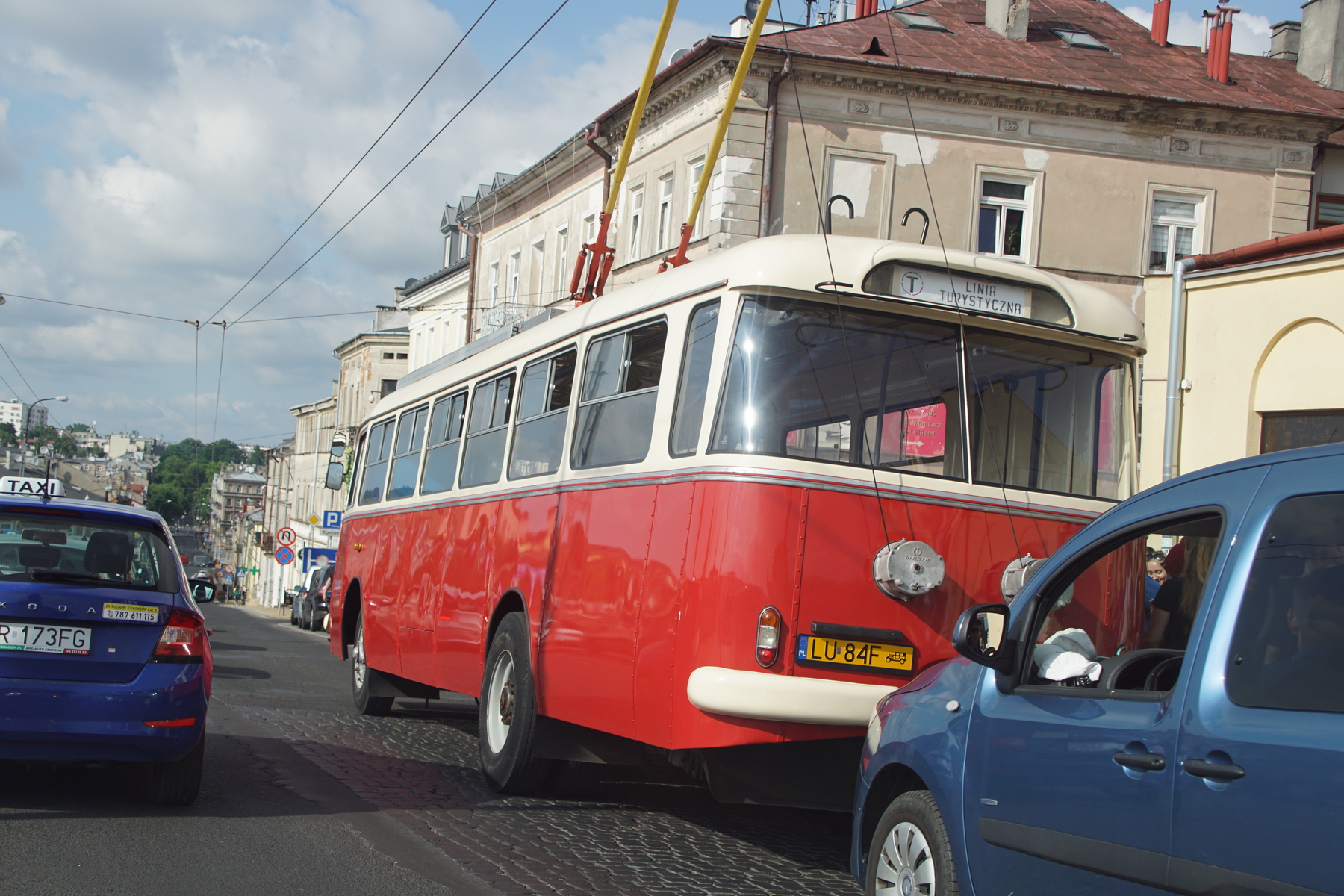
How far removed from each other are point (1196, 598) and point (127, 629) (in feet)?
17.9

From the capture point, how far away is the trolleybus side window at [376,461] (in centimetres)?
1428

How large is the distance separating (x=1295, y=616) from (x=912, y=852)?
1948 millimetres

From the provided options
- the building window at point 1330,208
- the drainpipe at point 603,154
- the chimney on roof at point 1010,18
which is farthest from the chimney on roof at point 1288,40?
the drainpipe at point 603,154

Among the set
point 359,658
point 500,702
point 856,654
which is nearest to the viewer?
point 856,654

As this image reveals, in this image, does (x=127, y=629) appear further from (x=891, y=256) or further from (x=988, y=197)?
(x=988, y=197)

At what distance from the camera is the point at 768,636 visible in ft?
21.0

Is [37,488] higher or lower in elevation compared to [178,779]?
higher

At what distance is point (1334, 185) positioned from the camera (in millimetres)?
29734

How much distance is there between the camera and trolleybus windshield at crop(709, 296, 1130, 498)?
680 cm

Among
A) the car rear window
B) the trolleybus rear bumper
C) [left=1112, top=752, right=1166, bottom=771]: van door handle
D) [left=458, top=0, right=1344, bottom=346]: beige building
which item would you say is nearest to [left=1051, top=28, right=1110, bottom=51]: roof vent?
[left=458, top=0, right=1344, bottom=346]: beige building

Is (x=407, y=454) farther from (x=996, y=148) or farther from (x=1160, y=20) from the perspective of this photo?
(x=1160, y=20)

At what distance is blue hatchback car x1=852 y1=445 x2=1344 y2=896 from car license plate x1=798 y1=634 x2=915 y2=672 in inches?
30.8

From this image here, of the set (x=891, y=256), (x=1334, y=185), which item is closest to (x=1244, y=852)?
(x=891, y=256)

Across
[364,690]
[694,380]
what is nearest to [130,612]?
[694,380]
